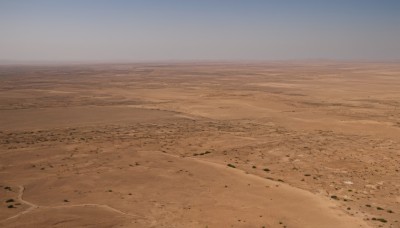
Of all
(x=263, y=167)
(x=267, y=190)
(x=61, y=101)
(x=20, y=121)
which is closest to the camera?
(x=267, y=190)

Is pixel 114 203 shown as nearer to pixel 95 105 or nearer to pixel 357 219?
pixel 357 219

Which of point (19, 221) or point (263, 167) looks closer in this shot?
point (19, 221)

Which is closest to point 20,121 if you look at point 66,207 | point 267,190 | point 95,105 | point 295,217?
point 95,105

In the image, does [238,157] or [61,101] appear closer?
[238,157]

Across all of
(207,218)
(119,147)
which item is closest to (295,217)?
(207,218)

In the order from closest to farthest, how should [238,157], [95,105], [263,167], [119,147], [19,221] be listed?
[19,221]
[263,167]
[238,157]
[119,147]
[95,105]

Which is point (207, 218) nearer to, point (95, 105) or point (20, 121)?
point (20, 121)
